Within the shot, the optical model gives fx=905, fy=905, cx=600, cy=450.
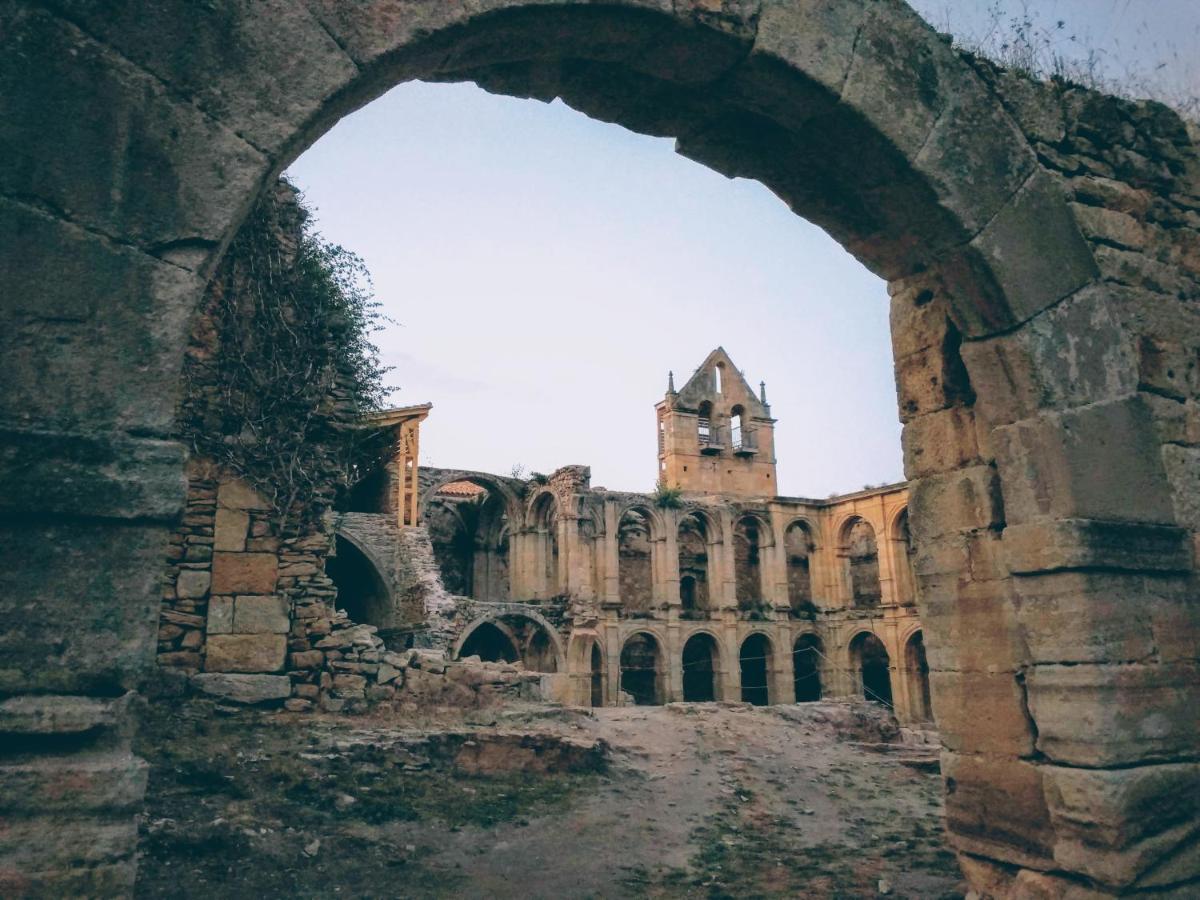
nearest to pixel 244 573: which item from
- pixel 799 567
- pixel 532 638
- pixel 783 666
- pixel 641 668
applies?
pixel 532 638

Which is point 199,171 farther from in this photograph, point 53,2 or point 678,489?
point 678,489

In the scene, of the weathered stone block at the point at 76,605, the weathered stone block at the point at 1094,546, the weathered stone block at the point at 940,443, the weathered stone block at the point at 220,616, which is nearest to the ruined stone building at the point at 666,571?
the weathered stone block at the point at 220,616

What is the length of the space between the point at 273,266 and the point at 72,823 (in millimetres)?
7389

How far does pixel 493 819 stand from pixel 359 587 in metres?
13.4

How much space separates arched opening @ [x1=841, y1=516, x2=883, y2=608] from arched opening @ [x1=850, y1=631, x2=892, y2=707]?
4.15 ft

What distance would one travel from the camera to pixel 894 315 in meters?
4.89

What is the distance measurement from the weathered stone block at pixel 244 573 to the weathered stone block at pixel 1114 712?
643cm

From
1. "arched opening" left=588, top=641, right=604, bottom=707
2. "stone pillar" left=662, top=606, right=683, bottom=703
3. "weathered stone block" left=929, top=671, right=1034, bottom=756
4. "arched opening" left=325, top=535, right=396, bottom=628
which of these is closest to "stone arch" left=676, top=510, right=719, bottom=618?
"stone pillar" left=662, top=606, right=683, bottom=703

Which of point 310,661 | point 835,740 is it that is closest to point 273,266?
point 310,661

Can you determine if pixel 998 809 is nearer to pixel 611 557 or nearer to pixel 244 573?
pixel 244 573

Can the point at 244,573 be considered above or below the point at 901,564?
below

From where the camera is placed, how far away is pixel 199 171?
255 centimetres

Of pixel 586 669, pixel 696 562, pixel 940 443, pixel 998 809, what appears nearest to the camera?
pixel 998 809

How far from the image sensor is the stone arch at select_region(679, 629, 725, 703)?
29.4 metres
